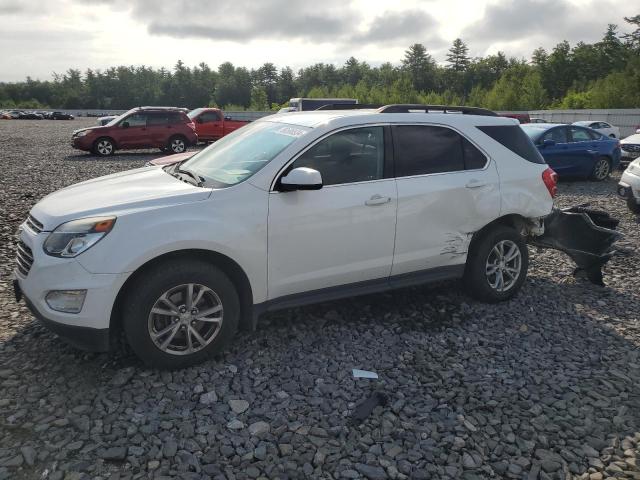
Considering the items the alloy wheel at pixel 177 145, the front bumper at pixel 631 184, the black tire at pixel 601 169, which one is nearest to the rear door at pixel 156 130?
the alloy wheel at pixel 177 145

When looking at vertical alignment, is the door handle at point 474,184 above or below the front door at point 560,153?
above

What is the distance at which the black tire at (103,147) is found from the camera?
18062mm

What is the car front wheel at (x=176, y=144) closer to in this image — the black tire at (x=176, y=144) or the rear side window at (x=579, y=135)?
the black tire at (x=176, y=144)

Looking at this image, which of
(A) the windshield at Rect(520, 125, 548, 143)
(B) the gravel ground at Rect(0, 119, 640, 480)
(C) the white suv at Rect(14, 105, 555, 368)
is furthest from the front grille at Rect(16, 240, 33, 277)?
(A) the windshield at Rect(520, 125, 548, 143)

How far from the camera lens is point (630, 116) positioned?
96.9ft

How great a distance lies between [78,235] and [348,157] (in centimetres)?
207

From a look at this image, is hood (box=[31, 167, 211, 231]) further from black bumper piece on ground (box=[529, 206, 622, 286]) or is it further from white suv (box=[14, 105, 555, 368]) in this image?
black bumper piece on ground (box=[529, 206, 622, 286])

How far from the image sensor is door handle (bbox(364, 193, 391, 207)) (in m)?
4.22

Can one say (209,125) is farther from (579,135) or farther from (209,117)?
(579,135)

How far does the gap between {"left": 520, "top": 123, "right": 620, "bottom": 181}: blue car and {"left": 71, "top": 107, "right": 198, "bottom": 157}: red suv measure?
11.8 m

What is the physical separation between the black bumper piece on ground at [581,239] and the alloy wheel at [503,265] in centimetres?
69

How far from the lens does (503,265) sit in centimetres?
512

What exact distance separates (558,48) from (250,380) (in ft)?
271

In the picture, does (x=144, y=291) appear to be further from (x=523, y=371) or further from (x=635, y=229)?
(x=635, y=229)
